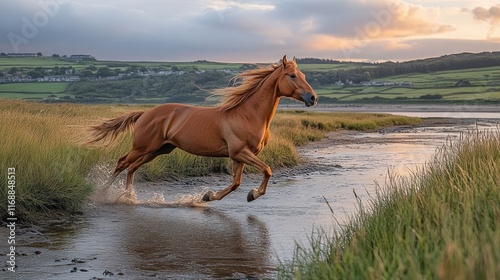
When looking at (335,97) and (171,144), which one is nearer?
(171,144)

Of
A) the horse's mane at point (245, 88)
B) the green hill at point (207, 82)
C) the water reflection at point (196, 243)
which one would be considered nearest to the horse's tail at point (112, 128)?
the horse's mane at point (245, 88)

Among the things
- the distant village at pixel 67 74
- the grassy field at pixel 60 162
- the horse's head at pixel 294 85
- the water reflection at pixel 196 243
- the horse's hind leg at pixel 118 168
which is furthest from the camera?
the distant village at pixel 67 74

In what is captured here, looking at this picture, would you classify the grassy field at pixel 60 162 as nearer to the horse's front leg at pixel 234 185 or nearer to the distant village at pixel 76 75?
the horse's front leg at pixel 234 185

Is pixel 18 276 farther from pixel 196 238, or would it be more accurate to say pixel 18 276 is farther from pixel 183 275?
pixel 196 238

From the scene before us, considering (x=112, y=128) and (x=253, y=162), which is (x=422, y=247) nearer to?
(x=253, y=162)

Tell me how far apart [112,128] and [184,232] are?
165 inches

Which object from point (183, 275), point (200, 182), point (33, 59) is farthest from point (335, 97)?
point (183, 275)

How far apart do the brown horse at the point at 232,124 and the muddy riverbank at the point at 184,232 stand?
2.29 ft

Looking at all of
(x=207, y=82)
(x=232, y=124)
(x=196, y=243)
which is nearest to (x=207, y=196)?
(x=232, y=124)

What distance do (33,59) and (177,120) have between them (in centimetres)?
9803

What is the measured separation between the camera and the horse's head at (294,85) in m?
9.94

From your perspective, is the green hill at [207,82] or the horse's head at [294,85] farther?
the green hill at [207,82]

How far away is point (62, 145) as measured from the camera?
12.7 m

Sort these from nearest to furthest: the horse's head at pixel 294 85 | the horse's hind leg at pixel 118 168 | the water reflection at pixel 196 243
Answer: the water reflection at pixel 196 243 < the horse's head at pixel 294 85 < the horse's hind leg at pixel 118 168
